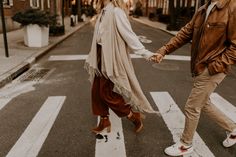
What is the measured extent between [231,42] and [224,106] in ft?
9.17

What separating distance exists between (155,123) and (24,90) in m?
3.30

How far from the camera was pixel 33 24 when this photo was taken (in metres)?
12.5

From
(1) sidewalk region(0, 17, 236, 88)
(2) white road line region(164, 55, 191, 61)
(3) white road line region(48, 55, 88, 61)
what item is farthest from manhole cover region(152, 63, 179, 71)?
(3) white road line region(48, 55, 88, 61)

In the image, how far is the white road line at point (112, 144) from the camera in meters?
3.86

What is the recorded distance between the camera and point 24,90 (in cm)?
680

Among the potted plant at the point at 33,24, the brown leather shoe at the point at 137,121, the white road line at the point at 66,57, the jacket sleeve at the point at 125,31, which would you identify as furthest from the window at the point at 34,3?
the jacket sleeve at the point at 125,31

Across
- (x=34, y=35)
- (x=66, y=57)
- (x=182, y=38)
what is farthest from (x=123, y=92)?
(x=34, y=35)

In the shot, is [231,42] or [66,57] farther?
[66,57]

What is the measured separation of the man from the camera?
327 cm

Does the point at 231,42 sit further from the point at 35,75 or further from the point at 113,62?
the point at 35,75

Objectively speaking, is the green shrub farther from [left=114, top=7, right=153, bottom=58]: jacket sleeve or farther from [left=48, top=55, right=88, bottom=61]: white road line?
[left=114, top=7, right=153, bottom=58]: jacket sleeve

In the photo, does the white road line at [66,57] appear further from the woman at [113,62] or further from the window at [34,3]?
the window at [34,3]

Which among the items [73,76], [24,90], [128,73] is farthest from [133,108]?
[73,76]

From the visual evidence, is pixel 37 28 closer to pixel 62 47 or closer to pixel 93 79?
pixel 62 47
